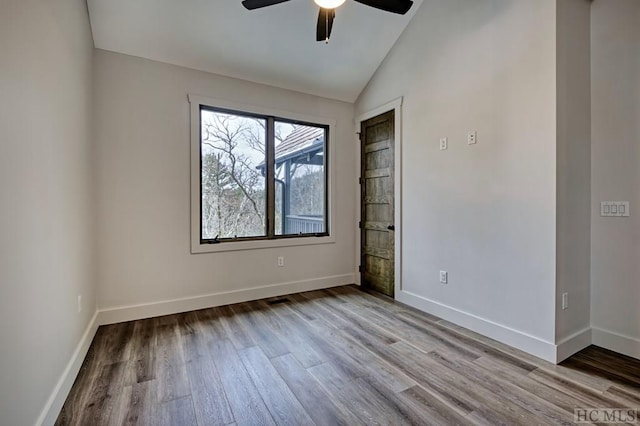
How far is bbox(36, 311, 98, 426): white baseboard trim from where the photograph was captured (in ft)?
5.12

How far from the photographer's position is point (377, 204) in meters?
4.07

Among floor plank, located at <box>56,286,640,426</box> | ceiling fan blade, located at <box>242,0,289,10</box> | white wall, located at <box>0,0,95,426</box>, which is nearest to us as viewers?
white wall, located at <box>0,0,95,426</box>

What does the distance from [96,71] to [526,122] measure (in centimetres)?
385

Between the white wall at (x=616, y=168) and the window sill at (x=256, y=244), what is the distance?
281cm

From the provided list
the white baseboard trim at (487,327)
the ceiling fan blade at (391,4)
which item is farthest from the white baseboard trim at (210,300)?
the ceiling fan blade at (391,4)

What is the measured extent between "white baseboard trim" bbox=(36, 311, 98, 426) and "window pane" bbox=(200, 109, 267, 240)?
143 centimetres

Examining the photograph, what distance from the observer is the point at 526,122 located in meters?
2.43

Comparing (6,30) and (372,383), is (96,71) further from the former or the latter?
(372,383)

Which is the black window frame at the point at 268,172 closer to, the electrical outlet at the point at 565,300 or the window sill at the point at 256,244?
the window sill at the point at 256,244

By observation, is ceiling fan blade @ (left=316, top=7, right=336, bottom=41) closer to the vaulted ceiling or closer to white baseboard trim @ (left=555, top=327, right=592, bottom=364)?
the vaulted ceiling

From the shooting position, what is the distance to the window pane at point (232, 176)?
3.52 meters

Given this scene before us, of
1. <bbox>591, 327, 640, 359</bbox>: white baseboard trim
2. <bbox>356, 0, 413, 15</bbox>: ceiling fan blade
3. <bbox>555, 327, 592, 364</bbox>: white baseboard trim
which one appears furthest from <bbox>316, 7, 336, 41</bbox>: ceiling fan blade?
<bbox>591, 327, 640, 359</bbox>: white baseboard trim

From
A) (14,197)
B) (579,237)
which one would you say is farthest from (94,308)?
(579,237)

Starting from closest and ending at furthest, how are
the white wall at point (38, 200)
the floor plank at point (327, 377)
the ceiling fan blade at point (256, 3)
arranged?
the white wall at point (38, 200), the floor plank at point (327, 377), the ceiling fan blade at point (256, 3)
